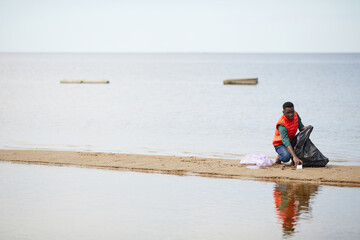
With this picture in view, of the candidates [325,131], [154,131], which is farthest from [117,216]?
[325,131]

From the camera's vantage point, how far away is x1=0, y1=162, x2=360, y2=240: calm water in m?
6.91

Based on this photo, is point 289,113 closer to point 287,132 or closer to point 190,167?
point 287,132

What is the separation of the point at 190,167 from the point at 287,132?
2026 millimetres

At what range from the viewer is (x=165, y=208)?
8055mm

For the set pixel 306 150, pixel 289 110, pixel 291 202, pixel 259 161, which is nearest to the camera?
pixel 291 202

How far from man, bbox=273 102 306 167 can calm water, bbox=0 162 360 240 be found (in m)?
1.42

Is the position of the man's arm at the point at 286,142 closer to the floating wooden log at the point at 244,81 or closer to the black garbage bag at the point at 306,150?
the black garbage bag at the point at 306,150

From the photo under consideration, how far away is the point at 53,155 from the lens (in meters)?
12.5

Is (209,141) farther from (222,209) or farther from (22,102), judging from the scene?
(22,102)

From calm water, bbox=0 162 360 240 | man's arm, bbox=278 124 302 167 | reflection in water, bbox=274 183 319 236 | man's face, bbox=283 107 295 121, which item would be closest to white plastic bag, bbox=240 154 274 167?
man's arm, bbox=278 124 302 167

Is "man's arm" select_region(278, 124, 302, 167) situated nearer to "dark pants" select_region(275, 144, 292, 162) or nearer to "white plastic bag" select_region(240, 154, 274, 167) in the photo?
"dark pants" select_region(275, 144, 292, 162)

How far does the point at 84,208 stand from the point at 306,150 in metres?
4.85

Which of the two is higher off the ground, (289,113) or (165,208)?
(289,113)

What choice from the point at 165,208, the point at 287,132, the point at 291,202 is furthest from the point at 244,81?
the point at 165,208
